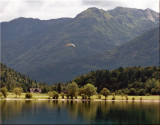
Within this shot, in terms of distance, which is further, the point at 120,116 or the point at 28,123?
the point at 120,116

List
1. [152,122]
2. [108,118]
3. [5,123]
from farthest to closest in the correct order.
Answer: [108,118]
[152,122]
[5,123]

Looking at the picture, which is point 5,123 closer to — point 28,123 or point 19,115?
point 28,123

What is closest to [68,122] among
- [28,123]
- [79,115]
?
[28,123]

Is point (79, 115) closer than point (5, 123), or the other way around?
point (5, 123)

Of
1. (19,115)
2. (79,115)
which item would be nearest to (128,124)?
(79,115)

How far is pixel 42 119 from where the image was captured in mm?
110438

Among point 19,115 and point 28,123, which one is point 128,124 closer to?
point 28,123

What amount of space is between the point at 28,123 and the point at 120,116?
1323 inches

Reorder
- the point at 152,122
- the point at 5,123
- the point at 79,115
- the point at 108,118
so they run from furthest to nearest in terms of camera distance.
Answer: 1. the point at 79,115
2. the point at 108,118
3. the point at 152,122
4. the point at 5,123

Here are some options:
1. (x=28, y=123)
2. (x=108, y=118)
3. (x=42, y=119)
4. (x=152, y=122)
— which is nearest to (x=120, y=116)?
(x=108, y=118)

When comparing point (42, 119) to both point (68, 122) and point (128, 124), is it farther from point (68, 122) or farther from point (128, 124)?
point (128, 124)

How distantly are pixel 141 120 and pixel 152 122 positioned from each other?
5.78 meters

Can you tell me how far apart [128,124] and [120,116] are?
63.6 feet

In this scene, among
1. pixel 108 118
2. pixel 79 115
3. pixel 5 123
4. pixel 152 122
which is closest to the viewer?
pixel 5 123
